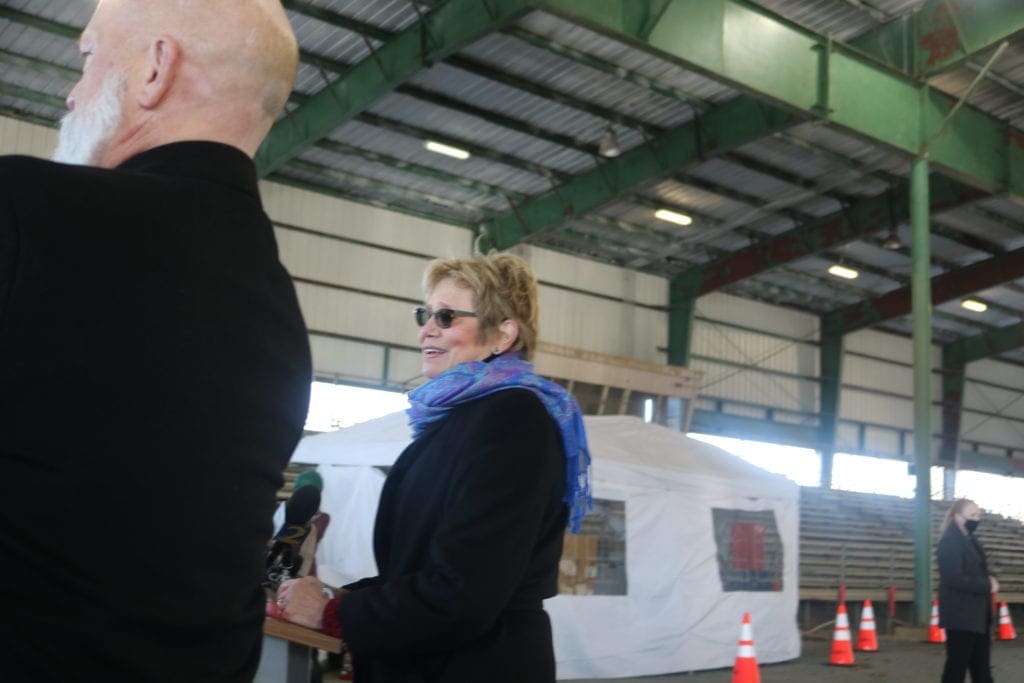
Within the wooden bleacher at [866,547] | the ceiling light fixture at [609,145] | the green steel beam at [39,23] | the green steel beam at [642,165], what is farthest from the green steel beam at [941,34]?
the green steel beam at [39,23]

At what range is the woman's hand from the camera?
2.29 meters

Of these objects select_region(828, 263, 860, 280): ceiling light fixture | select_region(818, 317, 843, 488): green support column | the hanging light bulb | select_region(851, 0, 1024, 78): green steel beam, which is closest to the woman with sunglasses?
select_region(851, 0, 1024, 78): green steel beam

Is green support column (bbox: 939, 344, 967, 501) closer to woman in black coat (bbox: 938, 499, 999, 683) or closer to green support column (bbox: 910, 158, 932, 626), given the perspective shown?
green support column (bbox: 910, 158, 932, 626)

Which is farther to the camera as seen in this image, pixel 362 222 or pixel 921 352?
pixel 362 222

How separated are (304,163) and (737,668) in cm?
1369

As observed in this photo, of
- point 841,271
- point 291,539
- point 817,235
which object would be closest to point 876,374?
point 841,271

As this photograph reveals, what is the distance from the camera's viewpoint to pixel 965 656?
25.8 feet

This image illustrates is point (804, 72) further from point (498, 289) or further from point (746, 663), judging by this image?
point (498, 289)

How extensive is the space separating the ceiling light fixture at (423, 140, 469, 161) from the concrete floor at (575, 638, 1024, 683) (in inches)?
382

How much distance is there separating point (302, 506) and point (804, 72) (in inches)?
460

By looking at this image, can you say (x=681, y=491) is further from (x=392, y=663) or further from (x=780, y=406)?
(x=780, y=406)

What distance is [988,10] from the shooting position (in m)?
14.6

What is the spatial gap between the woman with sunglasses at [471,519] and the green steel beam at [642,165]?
14.8 metres

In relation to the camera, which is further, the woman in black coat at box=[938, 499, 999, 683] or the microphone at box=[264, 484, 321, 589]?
the woman in black coat at box=[938, 499, 999, 683]
